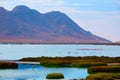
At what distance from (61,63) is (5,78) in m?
26.7

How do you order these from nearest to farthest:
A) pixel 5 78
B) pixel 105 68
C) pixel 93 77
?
pixel 93 77 < pixel 5 78 < pixel 105 68

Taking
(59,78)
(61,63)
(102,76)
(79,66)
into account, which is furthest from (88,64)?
(102,76)

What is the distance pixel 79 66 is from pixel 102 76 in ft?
89.4

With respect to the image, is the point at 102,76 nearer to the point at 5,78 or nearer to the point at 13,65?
the point at 5,78

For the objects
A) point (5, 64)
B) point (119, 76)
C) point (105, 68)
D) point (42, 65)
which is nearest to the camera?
point (119, 76)

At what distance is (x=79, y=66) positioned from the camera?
7375 cm

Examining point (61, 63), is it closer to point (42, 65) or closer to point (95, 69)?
point (42, 65)

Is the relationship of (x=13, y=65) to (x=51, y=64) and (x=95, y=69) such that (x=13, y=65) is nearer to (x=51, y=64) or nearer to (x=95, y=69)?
(x=51, y=64)

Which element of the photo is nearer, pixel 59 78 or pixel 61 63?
pixel 59 78

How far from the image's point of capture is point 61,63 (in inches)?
3132

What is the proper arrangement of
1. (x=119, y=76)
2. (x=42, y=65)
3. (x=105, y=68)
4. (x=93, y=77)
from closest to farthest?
(x=93, y=77) → (x=119, y=76) → (x=105, y=68) → (x=42, y=65)

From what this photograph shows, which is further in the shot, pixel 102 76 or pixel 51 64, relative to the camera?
pixel 51 64

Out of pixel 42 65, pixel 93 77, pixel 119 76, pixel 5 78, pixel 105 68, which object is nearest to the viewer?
pixel 93 77

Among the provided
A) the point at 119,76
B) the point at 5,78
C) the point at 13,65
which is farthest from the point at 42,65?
the point at 119,76
